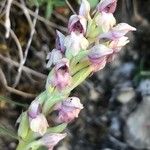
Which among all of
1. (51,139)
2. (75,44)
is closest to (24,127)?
(51,139)

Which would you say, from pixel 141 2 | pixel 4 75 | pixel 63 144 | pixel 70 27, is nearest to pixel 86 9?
pixel 70 27

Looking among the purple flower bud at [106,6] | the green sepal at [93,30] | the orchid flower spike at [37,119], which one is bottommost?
the orchid flower spike at [37,119]

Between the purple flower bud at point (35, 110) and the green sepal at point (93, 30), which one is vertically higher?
the green sepal at point (93, 30)

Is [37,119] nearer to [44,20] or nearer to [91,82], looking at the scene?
[44,20]

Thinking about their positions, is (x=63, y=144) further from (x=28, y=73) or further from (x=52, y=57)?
(x=52, y=57)

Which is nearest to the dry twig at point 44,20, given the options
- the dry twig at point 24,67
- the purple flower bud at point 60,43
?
the dry twig at point 24,67

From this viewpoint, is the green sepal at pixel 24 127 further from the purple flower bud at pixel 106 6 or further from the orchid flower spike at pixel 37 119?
the purple flower bud at pixel 106 6

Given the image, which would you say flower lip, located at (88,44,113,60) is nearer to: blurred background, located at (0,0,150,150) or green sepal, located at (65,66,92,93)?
green sepal, located at (65,66,92,93)
